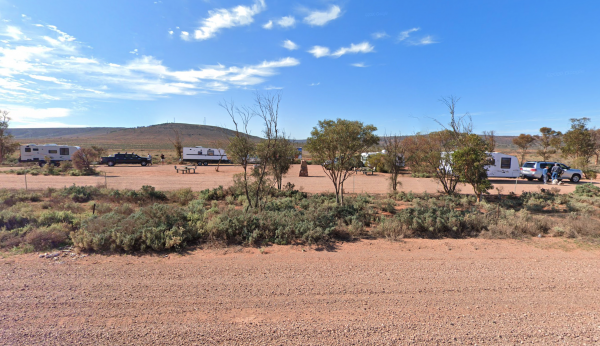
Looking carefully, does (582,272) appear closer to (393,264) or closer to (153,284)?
(393,264)

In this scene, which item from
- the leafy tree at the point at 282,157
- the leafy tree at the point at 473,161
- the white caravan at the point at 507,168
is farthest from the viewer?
the white caravan at the point at 507,168

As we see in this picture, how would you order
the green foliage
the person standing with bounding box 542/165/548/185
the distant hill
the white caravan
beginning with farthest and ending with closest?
the distant hill
the white caravan
the person standing with bounding box 542/165/548/185
the green foliage

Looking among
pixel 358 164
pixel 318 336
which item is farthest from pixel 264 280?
pixel 358 164

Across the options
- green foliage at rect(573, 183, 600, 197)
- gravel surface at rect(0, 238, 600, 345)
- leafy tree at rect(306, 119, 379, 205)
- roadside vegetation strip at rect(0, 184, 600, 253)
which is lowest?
gravel surface at rect(0, 238, 600, 345)

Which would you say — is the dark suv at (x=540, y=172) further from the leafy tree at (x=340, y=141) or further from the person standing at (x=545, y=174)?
the leafy tree at (x=340, y=141)

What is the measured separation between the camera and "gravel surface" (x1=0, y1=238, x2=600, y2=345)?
3189mm

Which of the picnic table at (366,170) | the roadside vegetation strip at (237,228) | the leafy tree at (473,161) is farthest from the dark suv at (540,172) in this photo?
the roadside vegetation strip at (237,228)

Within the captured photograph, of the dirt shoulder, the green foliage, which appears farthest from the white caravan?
the green foliage

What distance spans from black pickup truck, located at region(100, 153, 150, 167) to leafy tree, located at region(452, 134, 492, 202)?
33.2 m

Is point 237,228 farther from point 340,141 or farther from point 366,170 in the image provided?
point 366,170

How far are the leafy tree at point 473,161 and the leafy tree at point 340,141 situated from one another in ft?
10.8

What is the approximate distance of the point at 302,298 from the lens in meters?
3.95

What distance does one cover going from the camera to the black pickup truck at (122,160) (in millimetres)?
32562

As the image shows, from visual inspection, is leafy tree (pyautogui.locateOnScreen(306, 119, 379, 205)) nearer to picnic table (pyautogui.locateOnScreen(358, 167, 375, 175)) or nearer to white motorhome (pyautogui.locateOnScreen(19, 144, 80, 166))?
picnic table (pyautogui.locateOnScreen(358, 167, 375, 175))
